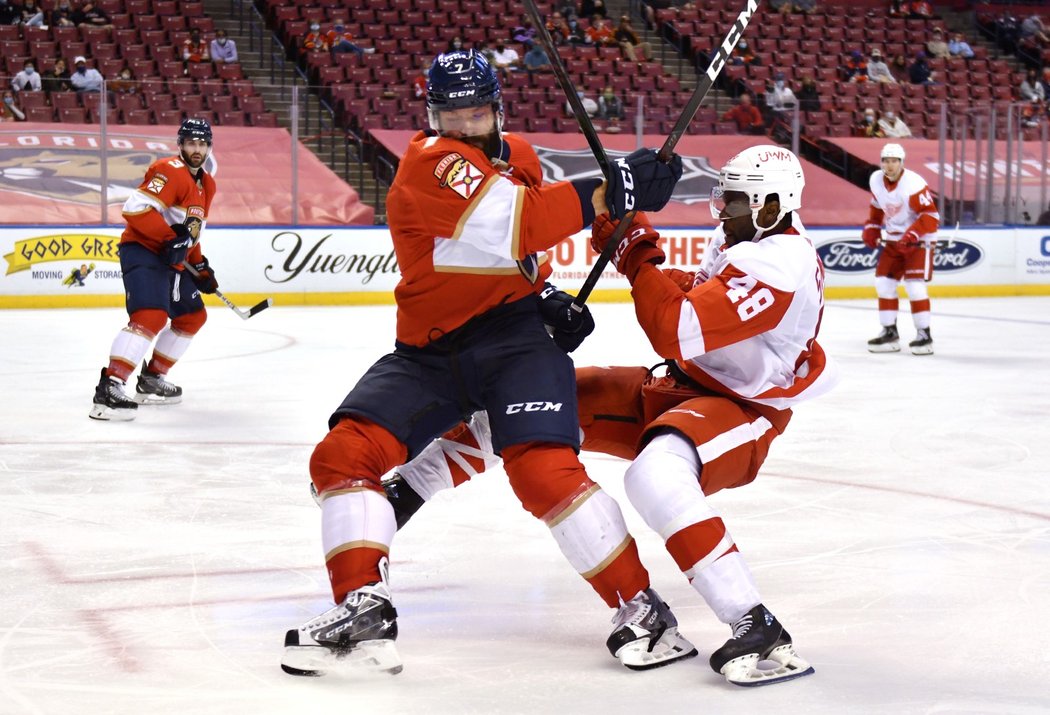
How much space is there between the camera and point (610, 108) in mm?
12828

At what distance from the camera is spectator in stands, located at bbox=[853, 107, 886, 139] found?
567 inches

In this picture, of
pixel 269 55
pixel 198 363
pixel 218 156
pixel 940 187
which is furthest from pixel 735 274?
pixel 269 55

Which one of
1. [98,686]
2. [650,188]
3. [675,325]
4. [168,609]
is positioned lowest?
[168,609]

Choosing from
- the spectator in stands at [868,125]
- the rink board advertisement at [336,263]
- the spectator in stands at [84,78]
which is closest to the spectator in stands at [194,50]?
the spectator in stands at [84,78]

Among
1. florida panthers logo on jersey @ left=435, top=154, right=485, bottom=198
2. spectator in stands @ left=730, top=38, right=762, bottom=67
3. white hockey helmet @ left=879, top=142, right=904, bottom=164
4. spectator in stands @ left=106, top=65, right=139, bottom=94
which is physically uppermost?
florida panthers logo on jersey @ left=435, top=154, right=485, bottom=198

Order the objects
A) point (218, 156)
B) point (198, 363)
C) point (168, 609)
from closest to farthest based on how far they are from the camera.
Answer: point (168, 609), point (198, 363), point (218, 156)

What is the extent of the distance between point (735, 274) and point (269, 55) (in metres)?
12.6

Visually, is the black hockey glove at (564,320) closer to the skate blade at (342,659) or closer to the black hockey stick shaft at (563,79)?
the black hockey stick shaft at (563,79)

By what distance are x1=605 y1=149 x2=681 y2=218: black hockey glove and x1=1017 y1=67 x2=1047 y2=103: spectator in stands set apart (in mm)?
16067

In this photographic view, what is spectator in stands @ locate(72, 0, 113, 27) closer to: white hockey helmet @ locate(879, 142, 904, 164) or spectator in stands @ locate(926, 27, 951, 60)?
white hockey helmet @ locate(879, 142, 904, 164)

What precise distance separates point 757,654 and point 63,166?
986cm

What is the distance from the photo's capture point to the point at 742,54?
53.3ft

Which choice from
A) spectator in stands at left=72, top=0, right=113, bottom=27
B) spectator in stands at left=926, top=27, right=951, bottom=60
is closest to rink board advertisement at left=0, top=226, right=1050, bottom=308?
spectator in stands at left=72, top=0, right=113, bottom=27

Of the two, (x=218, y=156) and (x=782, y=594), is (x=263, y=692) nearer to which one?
(x=782, y=594)
